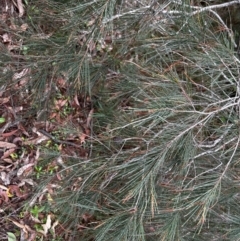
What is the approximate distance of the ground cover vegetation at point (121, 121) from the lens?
40.7 inches

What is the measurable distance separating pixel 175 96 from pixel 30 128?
30.7 inches

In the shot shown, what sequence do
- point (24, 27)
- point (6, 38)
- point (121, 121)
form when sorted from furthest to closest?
point (6, 38), point (24, 27), point (121, 121)

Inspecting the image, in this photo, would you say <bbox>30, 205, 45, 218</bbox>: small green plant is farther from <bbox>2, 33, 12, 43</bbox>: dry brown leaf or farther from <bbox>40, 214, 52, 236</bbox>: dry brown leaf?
<bbox>2, 33, 12, 43</bbox>: dry brown leaf

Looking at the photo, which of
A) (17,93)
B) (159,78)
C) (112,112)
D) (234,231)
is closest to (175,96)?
(159,78)

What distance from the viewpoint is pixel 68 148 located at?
1.69 metres

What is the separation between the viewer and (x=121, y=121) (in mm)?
1260

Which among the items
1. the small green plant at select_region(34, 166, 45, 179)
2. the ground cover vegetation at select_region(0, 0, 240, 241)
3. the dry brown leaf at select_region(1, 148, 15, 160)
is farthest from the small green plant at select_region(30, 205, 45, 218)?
the dry brown leaf at select_region(1, 148, 15, 160)

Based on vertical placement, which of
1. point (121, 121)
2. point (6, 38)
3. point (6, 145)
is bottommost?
point (6, 145)

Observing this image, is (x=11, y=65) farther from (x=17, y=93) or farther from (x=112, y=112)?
(x=112, y=112)

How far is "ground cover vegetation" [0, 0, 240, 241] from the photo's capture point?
40.7 inches

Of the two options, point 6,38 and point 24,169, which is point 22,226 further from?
point 6,38

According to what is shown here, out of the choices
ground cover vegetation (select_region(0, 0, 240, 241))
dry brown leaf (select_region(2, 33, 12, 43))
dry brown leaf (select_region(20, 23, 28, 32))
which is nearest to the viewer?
ground cover vegetation (select_region(0, 0, 240, 241))

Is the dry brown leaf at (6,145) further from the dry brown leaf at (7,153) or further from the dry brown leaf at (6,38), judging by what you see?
the dry brown leaf at (6,38)

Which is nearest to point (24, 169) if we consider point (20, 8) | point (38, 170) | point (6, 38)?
point (38, 170)
